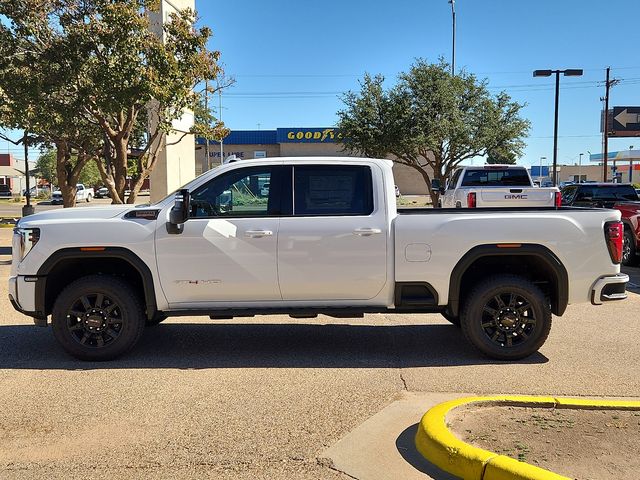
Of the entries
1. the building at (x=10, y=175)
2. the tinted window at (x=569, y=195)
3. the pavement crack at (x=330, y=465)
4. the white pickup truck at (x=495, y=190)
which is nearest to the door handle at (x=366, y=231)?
the pavement crack at (x=330, y=465)

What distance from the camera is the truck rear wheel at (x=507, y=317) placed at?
19.4 ft

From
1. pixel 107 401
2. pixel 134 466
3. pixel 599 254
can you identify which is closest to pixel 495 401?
pixel 599 254

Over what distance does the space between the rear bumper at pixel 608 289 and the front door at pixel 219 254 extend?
10.4 ft

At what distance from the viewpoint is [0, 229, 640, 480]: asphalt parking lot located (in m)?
3.95

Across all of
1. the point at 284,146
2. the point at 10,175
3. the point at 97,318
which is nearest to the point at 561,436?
the point at 97,318

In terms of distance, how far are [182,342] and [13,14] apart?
31.2 ft

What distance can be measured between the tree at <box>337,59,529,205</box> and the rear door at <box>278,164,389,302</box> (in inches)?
919

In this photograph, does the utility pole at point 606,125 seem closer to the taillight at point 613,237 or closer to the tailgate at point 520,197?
the tailgate at point 520,197

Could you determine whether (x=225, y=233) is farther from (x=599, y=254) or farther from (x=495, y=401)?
(x=599, y=254)

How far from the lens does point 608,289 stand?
593cm

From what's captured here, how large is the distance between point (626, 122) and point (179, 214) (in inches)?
1722

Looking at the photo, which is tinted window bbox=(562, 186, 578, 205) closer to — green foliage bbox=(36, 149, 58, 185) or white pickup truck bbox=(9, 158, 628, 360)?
white pickup truck bbox=(9, 158, 628, 360)

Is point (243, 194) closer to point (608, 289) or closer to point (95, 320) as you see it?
point (95, 320)

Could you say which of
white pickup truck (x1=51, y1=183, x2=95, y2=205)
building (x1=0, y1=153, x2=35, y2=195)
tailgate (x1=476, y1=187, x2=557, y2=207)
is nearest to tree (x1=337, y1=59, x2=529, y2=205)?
tailgate (x1=476, y1=187, x2=557, y2=207)
